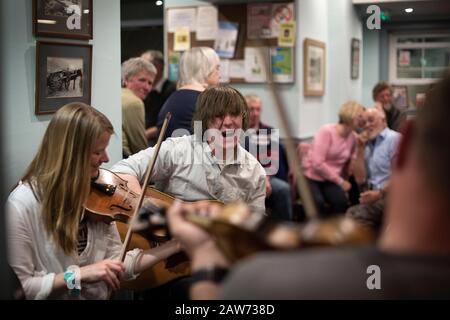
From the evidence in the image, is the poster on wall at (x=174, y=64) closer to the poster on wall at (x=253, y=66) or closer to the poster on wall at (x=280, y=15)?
the poster on wall at (x=253, y=66)

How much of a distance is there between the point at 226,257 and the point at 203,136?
41.9 inches

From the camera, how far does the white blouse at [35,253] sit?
1409 mm

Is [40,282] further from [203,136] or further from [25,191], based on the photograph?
[203,136]

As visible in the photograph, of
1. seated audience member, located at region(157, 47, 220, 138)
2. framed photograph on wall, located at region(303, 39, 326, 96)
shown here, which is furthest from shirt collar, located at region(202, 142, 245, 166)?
framed photograph on wall, located at region(303, 39, 326, 96)

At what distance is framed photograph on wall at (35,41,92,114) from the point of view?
188 centimetres

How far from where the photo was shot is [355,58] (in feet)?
7.55

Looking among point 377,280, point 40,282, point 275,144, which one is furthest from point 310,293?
point 275,144

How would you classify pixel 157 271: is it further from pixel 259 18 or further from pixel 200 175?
pixel 259 18

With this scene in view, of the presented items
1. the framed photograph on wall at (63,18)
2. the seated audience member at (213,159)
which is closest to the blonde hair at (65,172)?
the seated audience member at (213,159)

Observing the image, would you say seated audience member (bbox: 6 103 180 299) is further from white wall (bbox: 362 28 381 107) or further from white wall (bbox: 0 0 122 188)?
white wall (bbox: 362 28 381 107)

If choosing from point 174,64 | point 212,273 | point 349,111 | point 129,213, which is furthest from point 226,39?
point 212,273

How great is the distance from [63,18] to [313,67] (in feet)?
3.72

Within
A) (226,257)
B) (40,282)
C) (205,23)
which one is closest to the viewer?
(226,257)

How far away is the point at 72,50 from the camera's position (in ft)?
→ 6.52
